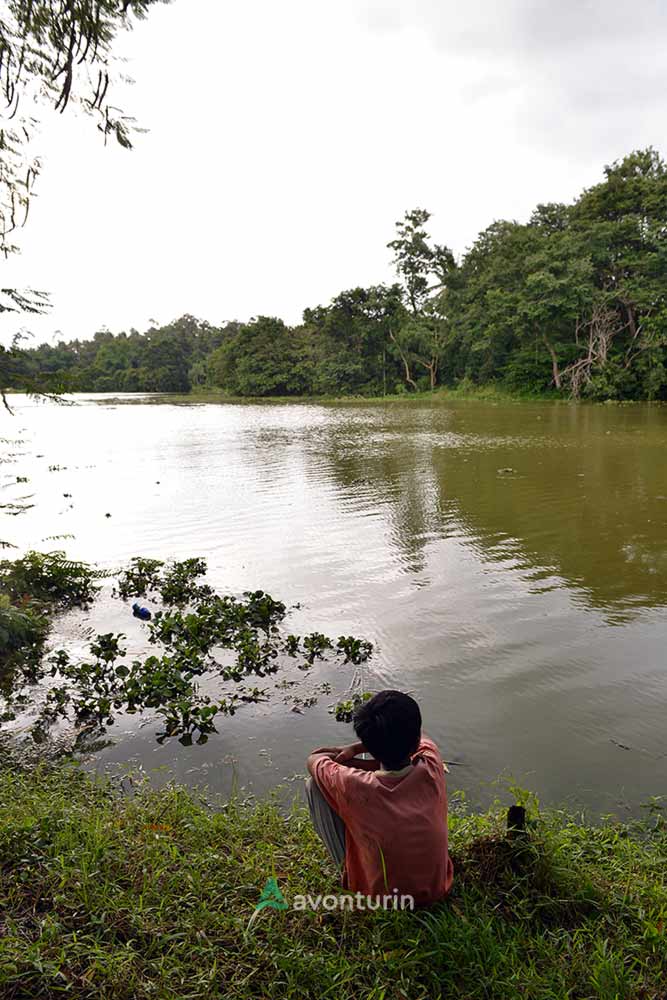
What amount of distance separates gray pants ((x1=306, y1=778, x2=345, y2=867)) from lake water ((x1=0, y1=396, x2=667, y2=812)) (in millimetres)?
1131

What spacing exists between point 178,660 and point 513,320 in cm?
3698

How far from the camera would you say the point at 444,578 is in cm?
691

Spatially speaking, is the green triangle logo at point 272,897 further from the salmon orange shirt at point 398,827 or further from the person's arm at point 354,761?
the person's arm at point 354,761

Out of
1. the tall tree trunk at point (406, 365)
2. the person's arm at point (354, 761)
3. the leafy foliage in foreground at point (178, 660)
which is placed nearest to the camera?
the person's arm at point (354, 761)

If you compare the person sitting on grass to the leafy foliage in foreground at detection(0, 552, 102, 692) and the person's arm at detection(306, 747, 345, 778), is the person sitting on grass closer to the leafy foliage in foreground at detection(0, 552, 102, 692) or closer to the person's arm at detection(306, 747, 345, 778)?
the person's arm at detection(306, 747, 345, 778)

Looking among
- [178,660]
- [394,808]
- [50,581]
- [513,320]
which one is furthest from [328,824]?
[513,320]

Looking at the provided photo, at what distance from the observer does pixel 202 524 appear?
32.7ft

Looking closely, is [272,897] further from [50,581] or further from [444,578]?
[50,581]

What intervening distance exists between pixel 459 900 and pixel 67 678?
358cm

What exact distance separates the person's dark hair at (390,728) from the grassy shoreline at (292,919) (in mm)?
605

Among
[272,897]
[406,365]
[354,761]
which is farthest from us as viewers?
[406,365]

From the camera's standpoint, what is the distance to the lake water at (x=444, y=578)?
12.4 ft

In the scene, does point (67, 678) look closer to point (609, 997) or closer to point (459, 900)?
point (459, 900)

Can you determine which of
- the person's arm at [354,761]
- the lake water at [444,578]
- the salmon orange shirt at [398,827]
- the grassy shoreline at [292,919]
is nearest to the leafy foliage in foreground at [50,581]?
the lake water at [444,578]
